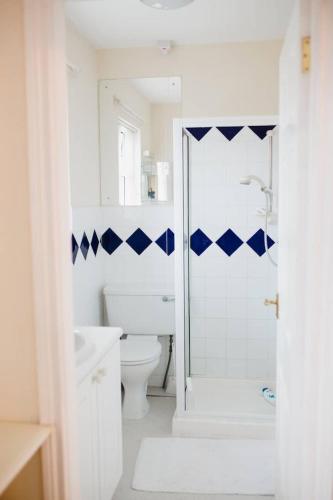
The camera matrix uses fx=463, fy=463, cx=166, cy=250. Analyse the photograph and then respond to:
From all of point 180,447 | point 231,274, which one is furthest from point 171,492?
point 231,274

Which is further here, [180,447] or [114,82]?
[114,82]

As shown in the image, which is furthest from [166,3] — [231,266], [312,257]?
[231,266]

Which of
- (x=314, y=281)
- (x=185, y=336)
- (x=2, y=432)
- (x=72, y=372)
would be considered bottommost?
(x=185, y=336)

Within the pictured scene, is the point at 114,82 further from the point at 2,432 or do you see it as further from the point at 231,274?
the point at 2,432

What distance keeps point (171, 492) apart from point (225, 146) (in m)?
2.23

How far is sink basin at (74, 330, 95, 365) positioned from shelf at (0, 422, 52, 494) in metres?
0.39

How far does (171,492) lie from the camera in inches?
92.8

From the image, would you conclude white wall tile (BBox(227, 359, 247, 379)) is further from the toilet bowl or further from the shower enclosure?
the toilet bowl

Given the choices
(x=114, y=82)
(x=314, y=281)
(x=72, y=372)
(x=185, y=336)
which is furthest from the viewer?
(x=114, y=82)

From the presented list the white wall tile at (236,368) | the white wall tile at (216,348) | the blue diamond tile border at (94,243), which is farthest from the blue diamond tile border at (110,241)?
the white wall tile at (236,368)

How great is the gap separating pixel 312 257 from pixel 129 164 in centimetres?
222

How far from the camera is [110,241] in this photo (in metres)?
3.44

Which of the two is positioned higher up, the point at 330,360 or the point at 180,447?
the point at 330,360

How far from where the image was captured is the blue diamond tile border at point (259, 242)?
3.37 meters
